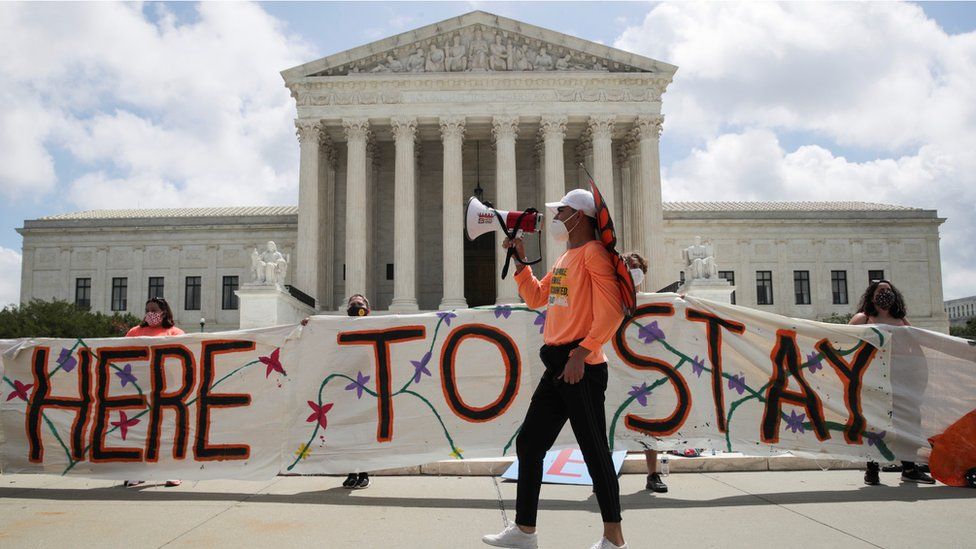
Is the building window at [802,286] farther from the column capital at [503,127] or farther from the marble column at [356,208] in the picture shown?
the marble column at [356,208]

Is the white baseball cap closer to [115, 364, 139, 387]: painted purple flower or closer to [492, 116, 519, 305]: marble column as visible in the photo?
[115, 364, 139, 387]: painted purple flower

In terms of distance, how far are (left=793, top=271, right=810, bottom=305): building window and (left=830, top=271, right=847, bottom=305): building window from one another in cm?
159

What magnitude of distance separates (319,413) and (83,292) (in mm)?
46588

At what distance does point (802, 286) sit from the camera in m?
47.4

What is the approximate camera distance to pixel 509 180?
34.8m

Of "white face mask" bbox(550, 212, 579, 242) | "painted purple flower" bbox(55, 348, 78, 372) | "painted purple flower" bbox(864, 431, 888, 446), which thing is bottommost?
"painted purple flower" bbox(864, 431, 888, 446)

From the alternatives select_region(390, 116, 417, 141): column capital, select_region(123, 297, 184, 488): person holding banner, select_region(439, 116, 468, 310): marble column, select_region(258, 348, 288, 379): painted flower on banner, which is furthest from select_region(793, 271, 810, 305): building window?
select_region(123, 297, 184, 488): person holding banner

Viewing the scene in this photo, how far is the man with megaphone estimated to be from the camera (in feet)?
16.2

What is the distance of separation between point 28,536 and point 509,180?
30.0 m

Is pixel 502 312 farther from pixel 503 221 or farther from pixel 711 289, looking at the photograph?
pixel 711 289

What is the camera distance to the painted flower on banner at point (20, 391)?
9.03 metres

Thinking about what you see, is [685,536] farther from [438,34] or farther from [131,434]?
[438,34]

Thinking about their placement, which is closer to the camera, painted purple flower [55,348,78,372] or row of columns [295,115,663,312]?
painted purple flower [55,348,78,372]

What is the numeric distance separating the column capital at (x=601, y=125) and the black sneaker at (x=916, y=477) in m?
28.1
